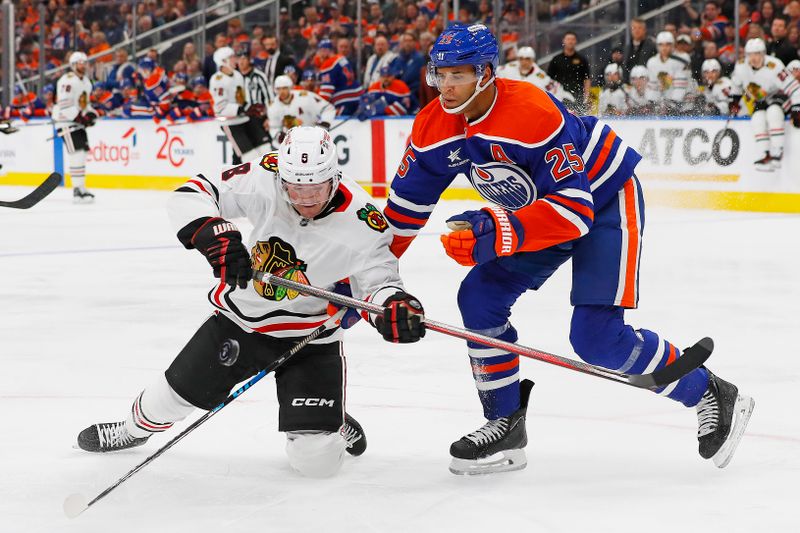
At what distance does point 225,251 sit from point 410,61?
8961 mm

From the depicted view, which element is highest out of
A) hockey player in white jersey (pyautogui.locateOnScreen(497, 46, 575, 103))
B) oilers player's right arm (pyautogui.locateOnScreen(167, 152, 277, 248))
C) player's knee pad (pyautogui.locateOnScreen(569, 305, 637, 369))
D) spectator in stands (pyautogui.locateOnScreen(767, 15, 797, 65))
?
spectator in stands (pyautogui.locateOnScreen(767, 15, 797, 65))

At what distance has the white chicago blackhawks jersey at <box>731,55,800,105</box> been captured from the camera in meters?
9.51

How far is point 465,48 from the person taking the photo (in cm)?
275

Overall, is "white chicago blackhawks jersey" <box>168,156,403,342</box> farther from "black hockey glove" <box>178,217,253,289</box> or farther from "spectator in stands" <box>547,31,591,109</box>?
"spectator in stands" <box>547,31,591,109</box>

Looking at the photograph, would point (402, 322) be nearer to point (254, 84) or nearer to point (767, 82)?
point (767, 82)

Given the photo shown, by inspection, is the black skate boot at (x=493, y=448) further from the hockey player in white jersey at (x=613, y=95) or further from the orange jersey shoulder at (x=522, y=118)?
the hockey player in white jersey at (x=613, y=95)

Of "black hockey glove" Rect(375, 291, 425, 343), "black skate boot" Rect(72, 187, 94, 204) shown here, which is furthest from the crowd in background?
"black hockey glove" Rect(375, 291, 425, 343)

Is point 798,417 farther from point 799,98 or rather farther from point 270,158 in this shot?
point 799,98

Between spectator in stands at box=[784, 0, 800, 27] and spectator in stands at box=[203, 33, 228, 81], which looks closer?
spectator in stands at box=[784, 0, 800, 27]

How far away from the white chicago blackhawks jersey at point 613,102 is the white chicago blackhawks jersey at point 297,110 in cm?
260

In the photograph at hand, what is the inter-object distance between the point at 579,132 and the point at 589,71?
7972mm

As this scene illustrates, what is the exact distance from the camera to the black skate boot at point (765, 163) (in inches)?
373

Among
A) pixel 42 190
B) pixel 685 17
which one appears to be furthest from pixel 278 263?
pixel 685 17

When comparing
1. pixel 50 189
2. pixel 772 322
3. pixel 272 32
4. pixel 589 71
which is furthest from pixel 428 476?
pixel 272 32
